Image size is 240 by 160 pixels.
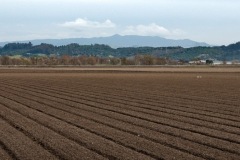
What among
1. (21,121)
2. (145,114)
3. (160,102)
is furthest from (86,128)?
(160,102)

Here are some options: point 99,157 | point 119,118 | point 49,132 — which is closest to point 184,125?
point 119,118

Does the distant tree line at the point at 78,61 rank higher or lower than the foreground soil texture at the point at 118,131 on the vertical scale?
lower

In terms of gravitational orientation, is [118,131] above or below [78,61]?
above

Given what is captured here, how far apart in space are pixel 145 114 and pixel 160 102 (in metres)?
6.16

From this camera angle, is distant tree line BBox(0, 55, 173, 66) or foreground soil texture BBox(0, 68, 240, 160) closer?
foreground soil texture BBox(0, 68, 240, 160)

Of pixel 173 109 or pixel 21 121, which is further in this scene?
pixel 173 109

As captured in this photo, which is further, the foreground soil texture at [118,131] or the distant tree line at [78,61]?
the distant tree line at [78,61]

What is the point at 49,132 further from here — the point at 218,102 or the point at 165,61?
the point at 165,61

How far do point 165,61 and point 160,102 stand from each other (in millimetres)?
152584

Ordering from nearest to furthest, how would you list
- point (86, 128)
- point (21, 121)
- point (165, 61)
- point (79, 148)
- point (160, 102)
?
point (79, 148), point (86, 128), point (21, 121), point (160, 102), point (165, 61)

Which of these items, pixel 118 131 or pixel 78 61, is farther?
pixel 78 61

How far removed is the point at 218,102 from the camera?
26906 mm

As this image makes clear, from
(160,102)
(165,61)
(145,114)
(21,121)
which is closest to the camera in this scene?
(21,121)

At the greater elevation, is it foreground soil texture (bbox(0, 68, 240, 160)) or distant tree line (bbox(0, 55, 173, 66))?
foreground soil texture (bbox(0, 68, 240, 160))
